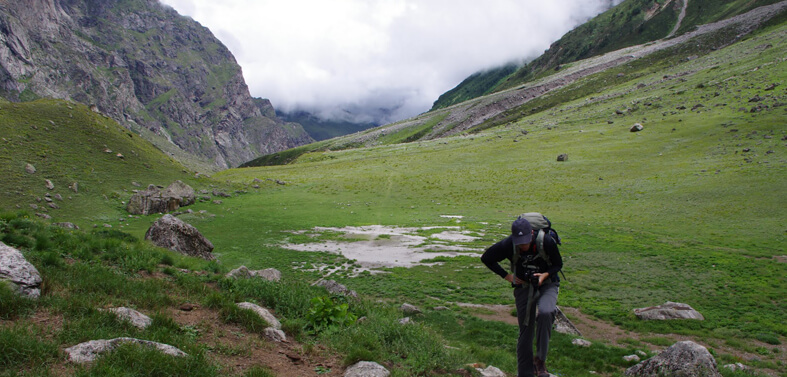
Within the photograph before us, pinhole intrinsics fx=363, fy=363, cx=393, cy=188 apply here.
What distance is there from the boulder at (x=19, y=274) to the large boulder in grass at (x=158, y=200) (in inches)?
1230

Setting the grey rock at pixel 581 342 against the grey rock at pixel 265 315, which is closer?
the grey rock at pixel 265 315

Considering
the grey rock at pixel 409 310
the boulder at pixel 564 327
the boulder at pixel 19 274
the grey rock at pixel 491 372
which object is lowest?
Result: the boulder at pixel 564 327

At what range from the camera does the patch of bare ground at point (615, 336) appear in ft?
43.4

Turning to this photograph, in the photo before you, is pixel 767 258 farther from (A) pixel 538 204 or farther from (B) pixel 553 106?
(B) pixel 553 106

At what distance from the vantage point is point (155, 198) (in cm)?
3603

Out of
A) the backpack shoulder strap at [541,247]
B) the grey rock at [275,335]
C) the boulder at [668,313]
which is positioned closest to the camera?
the grey rock at [275,335]

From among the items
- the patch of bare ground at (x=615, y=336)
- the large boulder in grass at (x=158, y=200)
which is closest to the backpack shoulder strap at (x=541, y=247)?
the patch of bare ground at (x=615, y=336)

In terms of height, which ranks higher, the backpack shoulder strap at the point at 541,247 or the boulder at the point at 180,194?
the boulder at the point at 180,194

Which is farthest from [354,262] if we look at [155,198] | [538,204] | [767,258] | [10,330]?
[538,204]

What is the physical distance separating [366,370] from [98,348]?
14.8ft

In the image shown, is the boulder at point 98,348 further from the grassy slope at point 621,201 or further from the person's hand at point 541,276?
the grassy slope at point 621,201

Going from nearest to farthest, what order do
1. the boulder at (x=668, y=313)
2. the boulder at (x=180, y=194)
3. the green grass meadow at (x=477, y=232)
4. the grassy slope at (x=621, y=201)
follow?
the green grass meadow at (x=477, y=232) → the boulder at (x=668, y=313) → the grassy slope at (x=621, y=201) → the boulder at (x=180, y=194)

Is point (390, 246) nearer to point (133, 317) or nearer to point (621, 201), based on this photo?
point (133, 317)

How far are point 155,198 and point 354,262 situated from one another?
23628 mm
